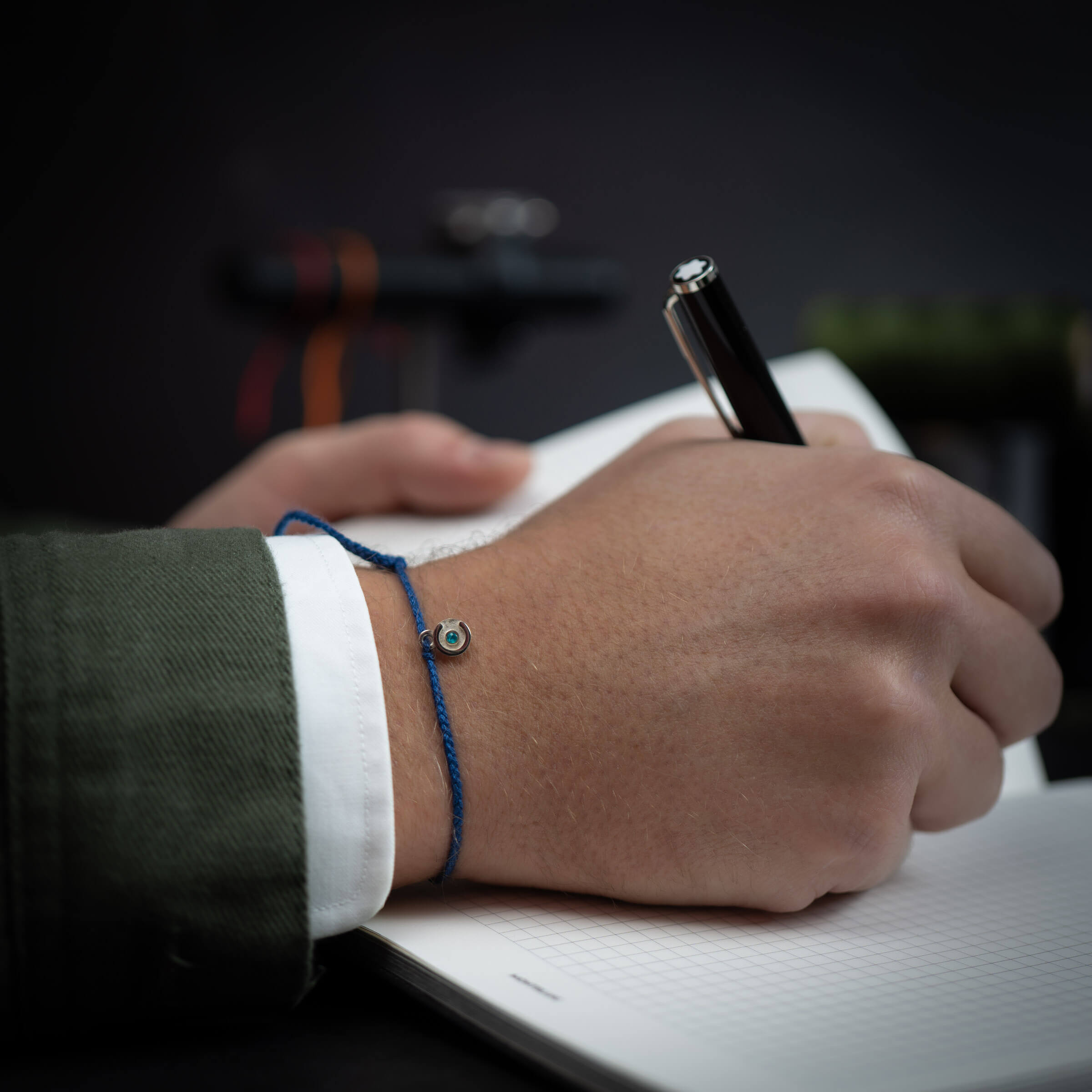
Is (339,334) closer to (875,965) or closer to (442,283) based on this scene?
(442,283)

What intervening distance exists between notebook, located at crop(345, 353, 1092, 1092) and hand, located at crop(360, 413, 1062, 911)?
0.05ft

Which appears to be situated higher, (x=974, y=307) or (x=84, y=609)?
(x=974, y=307)

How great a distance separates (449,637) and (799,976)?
15cm

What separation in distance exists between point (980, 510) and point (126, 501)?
7.25 ft

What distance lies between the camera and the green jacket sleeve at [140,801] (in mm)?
278

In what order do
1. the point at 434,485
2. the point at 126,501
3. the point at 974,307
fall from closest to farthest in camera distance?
1. the point at 434,485
2. the point at 974,307
3. the point at 126,501

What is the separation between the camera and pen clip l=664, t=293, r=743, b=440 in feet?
1.42

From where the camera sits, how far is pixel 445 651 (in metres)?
0.36

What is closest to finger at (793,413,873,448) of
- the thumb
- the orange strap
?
the thumb

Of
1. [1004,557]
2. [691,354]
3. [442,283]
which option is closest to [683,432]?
[691,354]

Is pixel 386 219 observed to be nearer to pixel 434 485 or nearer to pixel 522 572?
pixel 434 485

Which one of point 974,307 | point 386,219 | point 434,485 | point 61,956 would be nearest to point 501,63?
point 386,219

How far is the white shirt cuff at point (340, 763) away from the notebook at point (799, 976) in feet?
0.07

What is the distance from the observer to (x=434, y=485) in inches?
24.1
